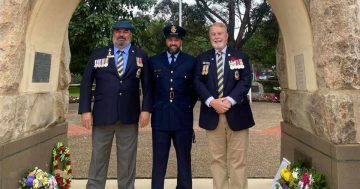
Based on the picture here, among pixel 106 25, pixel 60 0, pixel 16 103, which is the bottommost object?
pixel 16 103

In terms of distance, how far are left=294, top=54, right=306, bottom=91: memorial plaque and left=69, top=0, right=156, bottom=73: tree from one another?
12116 millimetres

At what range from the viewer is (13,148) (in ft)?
11.0

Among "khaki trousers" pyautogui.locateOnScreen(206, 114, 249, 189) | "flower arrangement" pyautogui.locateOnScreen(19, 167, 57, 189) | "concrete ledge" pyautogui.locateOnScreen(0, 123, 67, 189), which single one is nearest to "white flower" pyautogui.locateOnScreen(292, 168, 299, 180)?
"khaki trousers" pyautogui.locateOnScreen(206, 114, 249, 189)

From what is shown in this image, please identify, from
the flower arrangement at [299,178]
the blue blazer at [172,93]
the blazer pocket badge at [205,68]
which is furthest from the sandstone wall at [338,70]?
the blue blazer at [172,93]

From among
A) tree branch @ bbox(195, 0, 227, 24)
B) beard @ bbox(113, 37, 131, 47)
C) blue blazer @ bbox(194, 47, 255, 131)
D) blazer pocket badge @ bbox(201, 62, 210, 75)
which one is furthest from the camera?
tree branch @ bbox(195, 0, 227, 24)

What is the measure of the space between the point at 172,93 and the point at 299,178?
1445 mm

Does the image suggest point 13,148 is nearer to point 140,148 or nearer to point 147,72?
point 147,72

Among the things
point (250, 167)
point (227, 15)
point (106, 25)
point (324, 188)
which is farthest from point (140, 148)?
point (227, 15)

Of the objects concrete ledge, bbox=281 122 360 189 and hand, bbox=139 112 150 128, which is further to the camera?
hand, bbox=139 112 150 128

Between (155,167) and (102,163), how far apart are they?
54cm

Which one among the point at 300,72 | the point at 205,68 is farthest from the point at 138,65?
the point at 300,72

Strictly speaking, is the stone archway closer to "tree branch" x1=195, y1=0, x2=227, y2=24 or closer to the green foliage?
the green foliage

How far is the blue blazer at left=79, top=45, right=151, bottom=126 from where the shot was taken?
3965mm

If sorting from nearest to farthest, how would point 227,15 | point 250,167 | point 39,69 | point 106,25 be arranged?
point 39,69 → point 250,167 → point 106,25 → point 227,15
